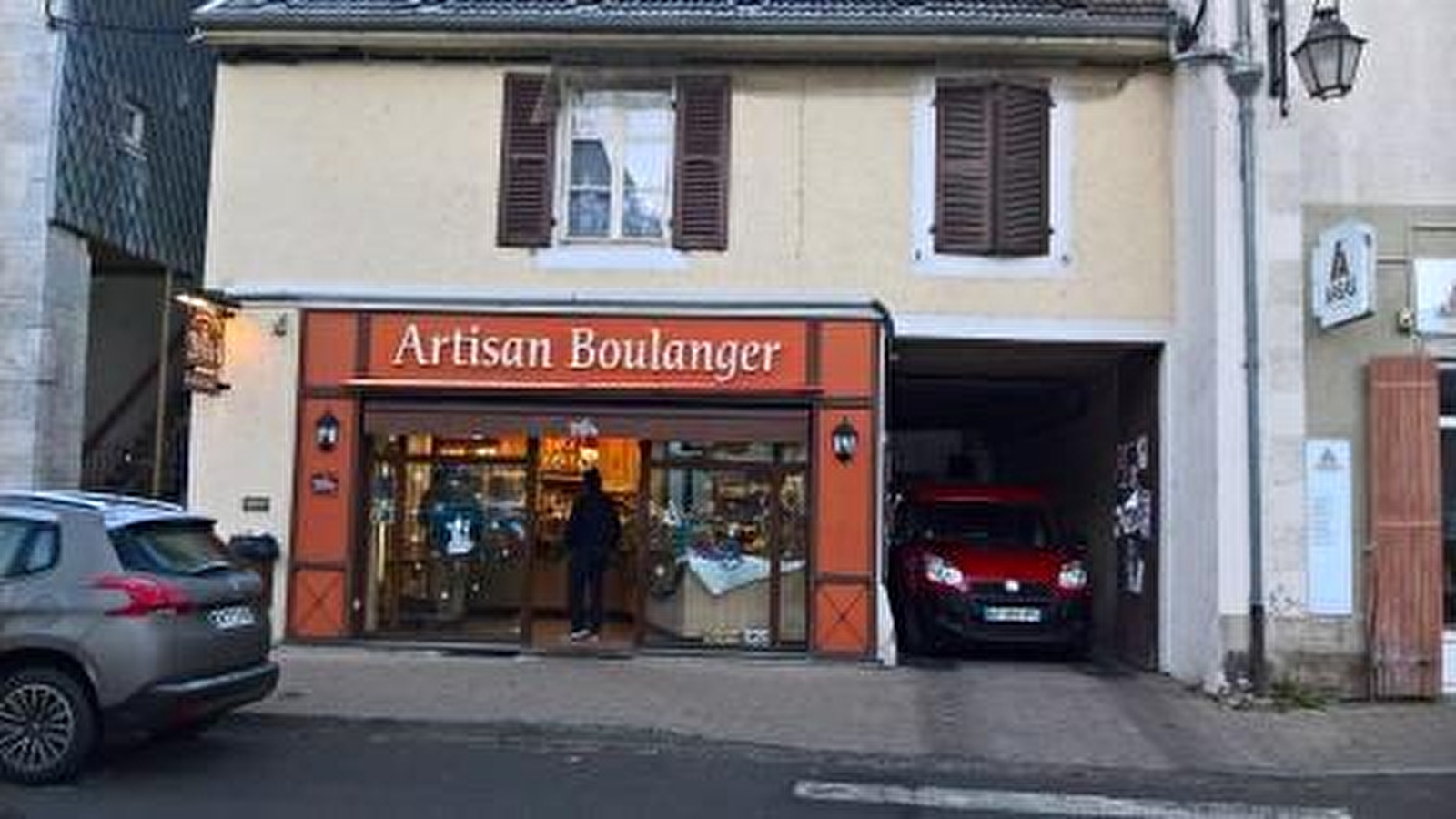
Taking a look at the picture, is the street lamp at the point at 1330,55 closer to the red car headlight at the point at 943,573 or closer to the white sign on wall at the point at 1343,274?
the white sign on wall at the point at 1343,274

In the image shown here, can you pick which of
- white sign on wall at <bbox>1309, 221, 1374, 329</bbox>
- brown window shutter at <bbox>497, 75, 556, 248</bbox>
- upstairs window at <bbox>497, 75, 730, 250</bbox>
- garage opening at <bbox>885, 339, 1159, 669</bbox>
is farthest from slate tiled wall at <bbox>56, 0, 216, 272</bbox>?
white sign on wall at <bbox>1309, 221, 1374, 329</bbox>

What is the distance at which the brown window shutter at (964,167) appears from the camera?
16859 mm

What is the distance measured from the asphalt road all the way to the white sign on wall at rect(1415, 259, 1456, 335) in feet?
15.0

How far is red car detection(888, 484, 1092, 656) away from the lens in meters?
17.2

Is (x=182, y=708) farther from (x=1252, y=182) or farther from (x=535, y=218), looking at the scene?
(x=1252, y=182)

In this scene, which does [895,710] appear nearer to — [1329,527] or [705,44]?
[1329,527]

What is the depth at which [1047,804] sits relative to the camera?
10.6m

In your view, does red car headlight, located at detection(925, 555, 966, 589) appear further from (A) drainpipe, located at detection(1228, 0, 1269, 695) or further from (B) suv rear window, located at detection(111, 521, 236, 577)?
(B) suv rear window, located at detection(111, 521, 236, 577)

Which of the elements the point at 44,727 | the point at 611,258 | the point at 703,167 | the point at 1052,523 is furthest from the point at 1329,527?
the point at 44,727

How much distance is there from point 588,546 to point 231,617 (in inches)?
238

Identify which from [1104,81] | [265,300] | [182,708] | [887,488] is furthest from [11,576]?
[1104,81]

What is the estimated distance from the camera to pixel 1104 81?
55.4 feet

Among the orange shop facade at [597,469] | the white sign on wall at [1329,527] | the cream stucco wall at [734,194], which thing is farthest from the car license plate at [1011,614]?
the white sign on wall at [1329,527]

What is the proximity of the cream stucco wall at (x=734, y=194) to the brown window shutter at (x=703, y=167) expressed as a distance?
0.13 metres
